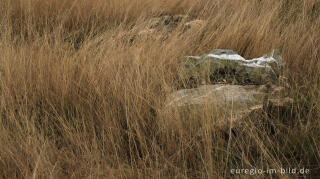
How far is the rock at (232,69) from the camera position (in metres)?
2.28

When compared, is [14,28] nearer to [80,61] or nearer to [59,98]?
[80,61]

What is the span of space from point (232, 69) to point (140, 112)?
2.54 ft

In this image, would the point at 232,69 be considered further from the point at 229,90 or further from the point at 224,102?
the point at 224,102

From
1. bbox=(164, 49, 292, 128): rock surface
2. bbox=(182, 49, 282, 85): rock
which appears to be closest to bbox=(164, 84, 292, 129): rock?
bbox=(164, 49, 292, 128): rock surface

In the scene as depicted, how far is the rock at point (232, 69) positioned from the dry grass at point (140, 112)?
0.47 feet

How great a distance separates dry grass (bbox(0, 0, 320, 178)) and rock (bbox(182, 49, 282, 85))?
0.47 ft

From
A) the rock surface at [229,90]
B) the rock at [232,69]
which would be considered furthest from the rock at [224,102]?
the rock at [232,69]

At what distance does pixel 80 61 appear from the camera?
2.78m

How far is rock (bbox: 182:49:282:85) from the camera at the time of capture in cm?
228

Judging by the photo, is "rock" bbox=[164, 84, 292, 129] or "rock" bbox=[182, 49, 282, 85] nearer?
→ "rock" bbox=[164, 84, 292, 129]

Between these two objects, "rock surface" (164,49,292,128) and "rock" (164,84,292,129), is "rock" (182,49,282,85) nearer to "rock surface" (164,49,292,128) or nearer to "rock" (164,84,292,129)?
"rock surface" (164,49,292,128)

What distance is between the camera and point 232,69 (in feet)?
7.75

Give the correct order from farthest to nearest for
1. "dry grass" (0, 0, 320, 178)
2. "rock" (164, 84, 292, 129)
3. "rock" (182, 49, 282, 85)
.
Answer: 1. "rock" (182, 49, 282, 85)
2. "rock" (164, 84, 292, 129)
3. "dry grass" (0, 0, 320, 178)

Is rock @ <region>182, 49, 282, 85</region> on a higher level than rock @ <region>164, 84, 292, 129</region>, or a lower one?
higher
